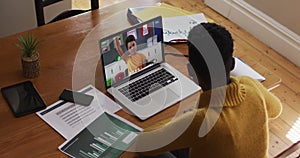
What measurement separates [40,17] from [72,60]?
0.47 m

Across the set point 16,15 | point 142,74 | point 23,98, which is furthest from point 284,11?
point 23,98

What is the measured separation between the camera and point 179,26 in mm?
2094

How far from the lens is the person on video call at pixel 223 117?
133 centimetres

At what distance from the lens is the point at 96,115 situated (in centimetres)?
161

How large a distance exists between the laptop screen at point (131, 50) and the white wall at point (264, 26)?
61.7 inches

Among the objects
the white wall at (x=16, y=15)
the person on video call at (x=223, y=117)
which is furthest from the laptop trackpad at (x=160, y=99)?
the white wall at (x=16, y=15)

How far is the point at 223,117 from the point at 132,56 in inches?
21.2

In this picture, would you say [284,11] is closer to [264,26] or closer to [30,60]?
[264,26]

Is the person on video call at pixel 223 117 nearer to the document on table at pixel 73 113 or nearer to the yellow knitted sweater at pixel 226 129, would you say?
the yellow knitted sweater at pixel 226 129

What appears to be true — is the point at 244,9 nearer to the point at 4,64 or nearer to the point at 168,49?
the point at 168,49

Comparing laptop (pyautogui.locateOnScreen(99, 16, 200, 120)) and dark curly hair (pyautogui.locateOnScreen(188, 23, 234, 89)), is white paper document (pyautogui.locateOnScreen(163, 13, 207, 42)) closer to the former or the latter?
laptop (pyautogui.locateOnScreen(99, 16, 200, 120))

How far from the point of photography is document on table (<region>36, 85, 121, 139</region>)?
1558mm

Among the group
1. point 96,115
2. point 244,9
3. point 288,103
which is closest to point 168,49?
point 96,115

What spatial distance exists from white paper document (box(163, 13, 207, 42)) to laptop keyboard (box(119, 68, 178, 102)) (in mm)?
275
